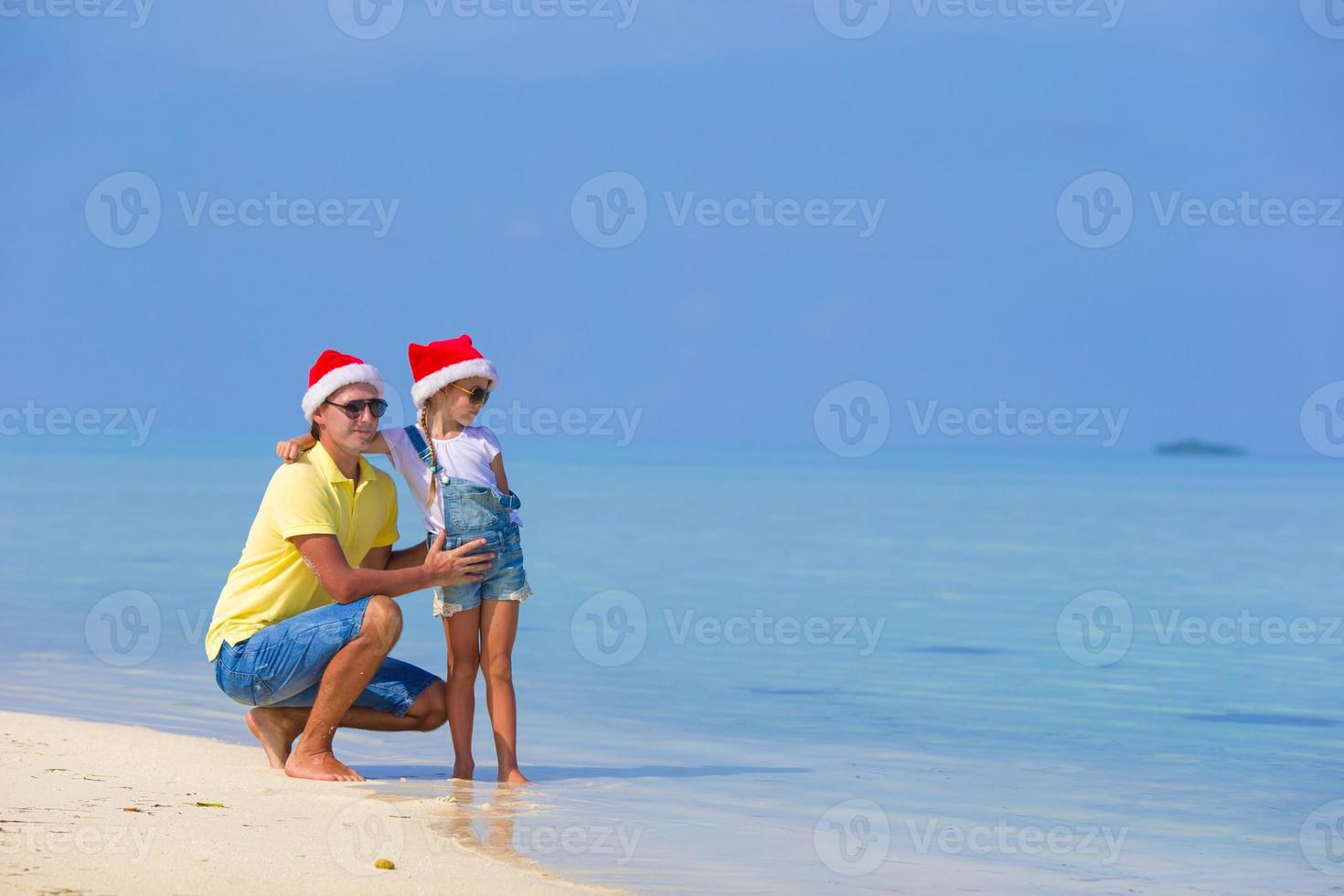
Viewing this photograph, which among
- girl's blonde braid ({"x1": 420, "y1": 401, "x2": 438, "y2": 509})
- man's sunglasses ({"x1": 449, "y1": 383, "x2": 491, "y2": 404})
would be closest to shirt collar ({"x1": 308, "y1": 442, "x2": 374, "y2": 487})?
girl's blonde braid ({"x1": 420, "y1": 401, "x2": 438, "y2": 509})

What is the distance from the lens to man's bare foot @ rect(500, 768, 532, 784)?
503 cm

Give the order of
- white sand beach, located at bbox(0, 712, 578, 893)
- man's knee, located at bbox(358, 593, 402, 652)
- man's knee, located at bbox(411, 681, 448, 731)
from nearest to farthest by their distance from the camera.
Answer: white sand beach, located at bbox(0, 712, 578, 893), man's knee, located at bbox(358, 593, 402, 652), man's knee, located at bbox(411, 681, 448, 731)

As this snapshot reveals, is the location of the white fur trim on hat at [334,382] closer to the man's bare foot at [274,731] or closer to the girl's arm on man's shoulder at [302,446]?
the girl's arm on man's shoulder at [302,446]

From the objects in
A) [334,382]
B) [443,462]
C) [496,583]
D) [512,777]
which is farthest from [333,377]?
[512,777]

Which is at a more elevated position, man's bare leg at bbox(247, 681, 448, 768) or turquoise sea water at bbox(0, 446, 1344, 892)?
turquoise sea water at bbox(0, 446, 1344, 892)

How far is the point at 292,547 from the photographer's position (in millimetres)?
4785

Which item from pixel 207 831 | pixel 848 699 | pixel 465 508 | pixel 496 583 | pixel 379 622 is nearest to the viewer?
pixel 207 831

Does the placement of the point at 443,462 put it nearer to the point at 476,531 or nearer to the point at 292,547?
the point at 476,531

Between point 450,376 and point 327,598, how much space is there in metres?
0.85

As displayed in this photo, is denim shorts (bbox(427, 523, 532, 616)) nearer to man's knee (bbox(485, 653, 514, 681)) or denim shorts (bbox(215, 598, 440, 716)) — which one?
man's knee (bbox(485, 653, 514, 681))

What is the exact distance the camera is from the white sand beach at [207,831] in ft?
11.1

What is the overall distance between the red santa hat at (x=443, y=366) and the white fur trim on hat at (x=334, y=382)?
177 mm

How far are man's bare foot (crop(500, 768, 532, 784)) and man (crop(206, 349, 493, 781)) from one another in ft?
0.92

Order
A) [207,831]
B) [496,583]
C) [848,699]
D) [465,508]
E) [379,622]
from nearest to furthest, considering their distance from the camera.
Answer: [207,831], [379,622], [465,508], [496,583], [848,699]
